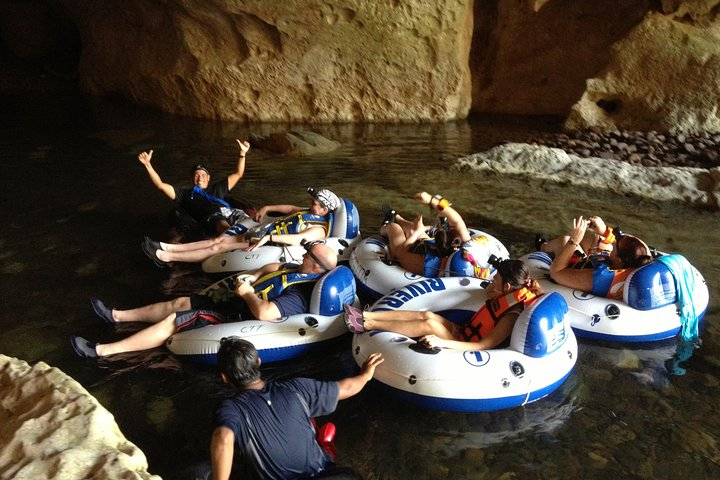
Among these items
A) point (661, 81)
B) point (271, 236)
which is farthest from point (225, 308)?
point (661, 81)

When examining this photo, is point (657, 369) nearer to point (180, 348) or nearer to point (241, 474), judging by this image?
Answer: point (241, 474)

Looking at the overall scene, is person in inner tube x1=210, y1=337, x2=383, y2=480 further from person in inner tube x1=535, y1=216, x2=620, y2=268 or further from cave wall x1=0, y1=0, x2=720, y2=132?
cave wall x1=0, y1=0, x2=720, y2=132

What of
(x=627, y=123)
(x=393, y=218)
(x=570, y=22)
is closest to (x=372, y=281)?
(x=393, y=218)

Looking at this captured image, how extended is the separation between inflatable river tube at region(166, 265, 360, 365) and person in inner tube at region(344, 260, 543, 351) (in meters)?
0.38

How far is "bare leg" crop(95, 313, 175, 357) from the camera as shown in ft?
15.6

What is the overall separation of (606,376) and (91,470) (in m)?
3.78

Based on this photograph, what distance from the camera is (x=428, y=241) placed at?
233 inches

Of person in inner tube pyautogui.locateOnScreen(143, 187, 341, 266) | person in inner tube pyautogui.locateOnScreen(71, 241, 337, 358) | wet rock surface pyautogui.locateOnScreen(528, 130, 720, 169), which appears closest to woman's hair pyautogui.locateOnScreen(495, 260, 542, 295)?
person in inner tube pyautogui.locateOnScreen(71, 241, 337, 358)

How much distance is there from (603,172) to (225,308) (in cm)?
709

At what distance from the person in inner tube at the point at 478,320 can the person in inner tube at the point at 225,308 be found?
679 millimetres

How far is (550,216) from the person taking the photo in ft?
27.3

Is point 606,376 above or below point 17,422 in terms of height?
below

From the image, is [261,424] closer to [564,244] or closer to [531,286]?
[531,286]

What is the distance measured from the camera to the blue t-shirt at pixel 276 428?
302cm
